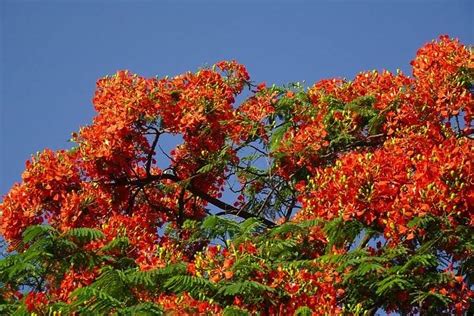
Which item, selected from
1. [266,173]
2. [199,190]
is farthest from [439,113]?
[199,190]

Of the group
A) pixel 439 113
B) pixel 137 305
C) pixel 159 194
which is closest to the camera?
pixel 137 305

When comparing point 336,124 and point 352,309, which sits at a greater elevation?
point 336,124

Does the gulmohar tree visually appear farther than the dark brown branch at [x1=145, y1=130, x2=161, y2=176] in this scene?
No

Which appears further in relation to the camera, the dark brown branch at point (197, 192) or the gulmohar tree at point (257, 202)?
the dark brown branch at point (197, 192)

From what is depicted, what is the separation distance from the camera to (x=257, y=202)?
1163cm

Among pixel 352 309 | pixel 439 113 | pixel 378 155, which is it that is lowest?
pixel 352 309

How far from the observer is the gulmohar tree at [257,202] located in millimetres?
7965

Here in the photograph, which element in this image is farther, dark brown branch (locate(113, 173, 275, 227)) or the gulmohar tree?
dark brown branch (locate(113, 173, 275, 227))

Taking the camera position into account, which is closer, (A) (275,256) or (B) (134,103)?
(A) (275,256)

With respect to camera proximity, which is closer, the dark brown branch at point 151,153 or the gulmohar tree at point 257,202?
the gulmohar tree at point 257,202

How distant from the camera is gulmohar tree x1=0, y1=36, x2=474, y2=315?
7.96 meters

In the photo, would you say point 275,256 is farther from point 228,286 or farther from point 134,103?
point 134,103

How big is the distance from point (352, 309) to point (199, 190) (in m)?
4.10

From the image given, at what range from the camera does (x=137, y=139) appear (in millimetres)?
11227
